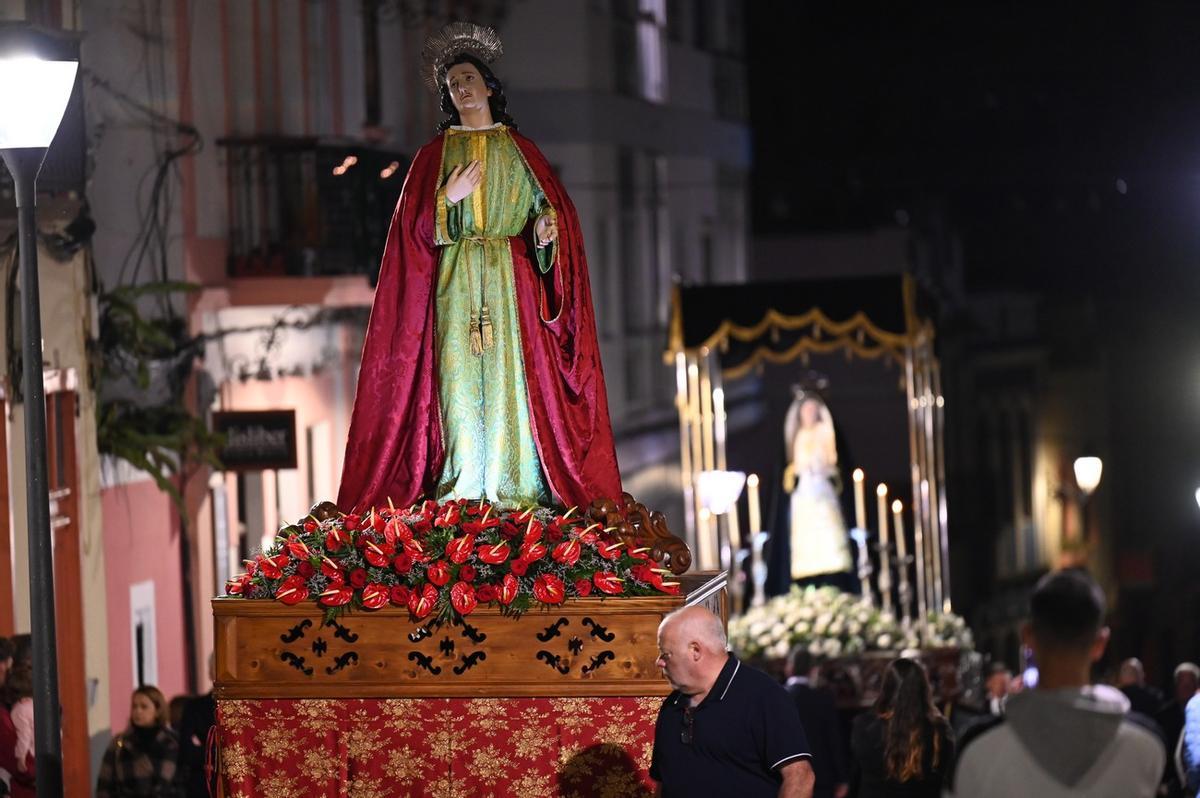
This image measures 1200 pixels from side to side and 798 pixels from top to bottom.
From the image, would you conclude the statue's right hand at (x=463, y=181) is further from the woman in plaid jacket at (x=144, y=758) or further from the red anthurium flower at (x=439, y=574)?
the woman in plaid jacket at (x=144, y=758)

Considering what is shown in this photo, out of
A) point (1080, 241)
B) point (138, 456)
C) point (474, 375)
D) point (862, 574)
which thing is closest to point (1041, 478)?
point (1080, 241)

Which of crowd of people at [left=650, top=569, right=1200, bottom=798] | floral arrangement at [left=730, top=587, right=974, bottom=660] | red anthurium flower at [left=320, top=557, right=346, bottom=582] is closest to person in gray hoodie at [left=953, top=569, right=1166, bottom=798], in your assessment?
crowd of people at [left=650, top=569, right=1200, bottom=798]

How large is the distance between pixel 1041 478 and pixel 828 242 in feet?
16.7

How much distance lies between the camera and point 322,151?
18.7 meters

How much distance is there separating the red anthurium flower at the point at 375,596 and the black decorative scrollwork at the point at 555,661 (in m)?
0.55

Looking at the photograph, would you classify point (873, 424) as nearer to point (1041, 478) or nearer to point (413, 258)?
point (1041, 478)

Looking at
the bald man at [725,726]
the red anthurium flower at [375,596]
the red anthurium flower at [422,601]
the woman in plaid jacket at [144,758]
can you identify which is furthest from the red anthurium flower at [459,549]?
the woman in plaid jacket at [144,758]

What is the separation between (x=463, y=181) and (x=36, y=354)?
1659 millimetres

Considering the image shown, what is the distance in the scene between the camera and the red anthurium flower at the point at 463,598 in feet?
28.5

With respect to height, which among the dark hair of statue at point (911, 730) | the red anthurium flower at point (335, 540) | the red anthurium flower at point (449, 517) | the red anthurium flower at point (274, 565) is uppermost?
the red anthurium flower at point (449, 517)

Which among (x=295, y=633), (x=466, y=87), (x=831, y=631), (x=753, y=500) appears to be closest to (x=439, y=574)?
(x=295, y=633)

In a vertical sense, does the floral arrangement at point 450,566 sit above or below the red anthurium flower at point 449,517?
below

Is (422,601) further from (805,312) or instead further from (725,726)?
(805,312)

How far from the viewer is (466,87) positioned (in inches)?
377
